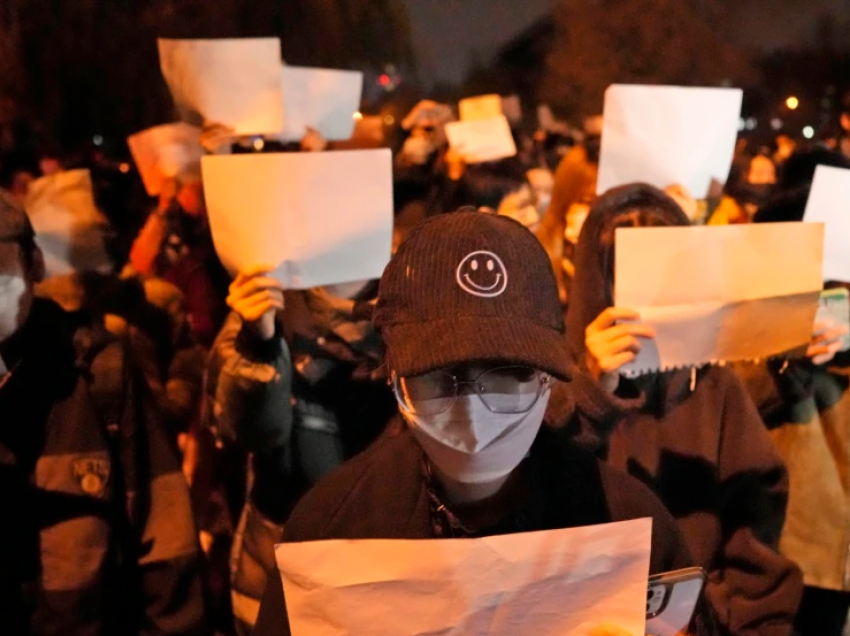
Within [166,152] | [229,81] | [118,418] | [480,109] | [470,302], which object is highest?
[229,81]

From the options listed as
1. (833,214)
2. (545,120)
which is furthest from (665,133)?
(545,120)

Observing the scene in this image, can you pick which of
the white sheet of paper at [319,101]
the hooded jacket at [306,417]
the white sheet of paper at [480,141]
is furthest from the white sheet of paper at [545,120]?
the hooded jacket at [306,417]

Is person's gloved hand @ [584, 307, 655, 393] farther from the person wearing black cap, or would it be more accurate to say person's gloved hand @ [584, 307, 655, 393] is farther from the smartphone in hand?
the smartphone in hand

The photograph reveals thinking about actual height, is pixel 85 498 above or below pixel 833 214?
below

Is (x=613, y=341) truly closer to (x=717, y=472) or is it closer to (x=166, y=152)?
(x=717, y=472)

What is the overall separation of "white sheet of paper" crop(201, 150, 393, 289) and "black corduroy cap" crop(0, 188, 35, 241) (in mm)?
344

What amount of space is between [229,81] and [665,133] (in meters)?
1.18

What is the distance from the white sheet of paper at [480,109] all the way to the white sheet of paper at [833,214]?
73.4 inches

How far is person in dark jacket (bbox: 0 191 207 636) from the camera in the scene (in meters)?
1.34

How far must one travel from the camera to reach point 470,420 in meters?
0.96

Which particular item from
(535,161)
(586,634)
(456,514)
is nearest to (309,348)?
(456,514)

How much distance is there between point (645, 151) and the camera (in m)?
1.72

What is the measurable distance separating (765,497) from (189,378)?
1.65 meters

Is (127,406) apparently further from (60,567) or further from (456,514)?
(456,514)
